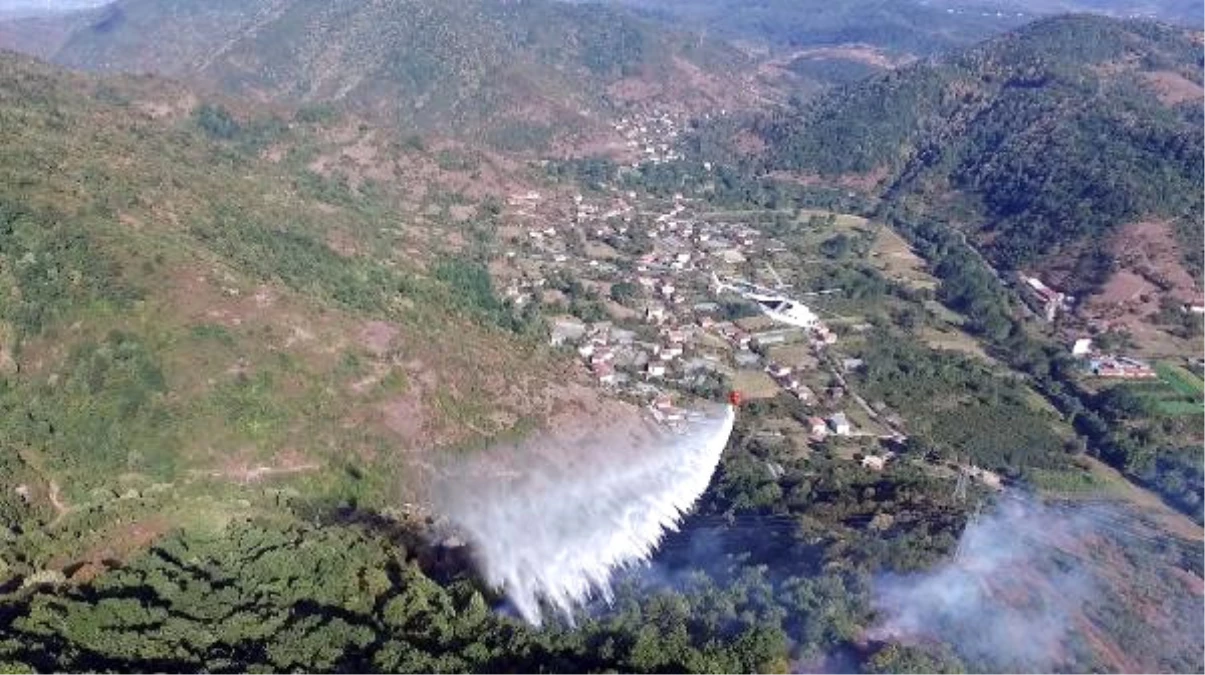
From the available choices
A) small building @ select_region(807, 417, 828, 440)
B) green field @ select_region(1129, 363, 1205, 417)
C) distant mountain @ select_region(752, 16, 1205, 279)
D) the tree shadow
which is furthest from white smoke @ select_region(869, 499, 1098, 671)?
distant mountain @ select_region(752, 16, 1205, 279)

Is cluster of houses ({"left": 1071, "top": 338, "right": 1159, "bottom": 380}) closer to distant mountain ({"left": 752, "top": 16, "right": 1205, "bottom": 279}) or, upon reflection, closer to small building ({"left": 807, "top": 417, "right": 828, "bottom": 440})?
distant mountain ({"left": 752, "top": 16, "right": 1205, "bottom": 279})

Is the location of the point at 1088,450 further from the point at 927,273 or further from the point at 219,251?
the point at 219,251

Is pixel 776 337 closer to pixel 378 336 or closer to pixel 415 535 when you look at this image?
pixel 378 336

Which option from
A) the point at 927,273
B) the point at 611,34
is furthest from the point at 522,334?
the point at 611,34

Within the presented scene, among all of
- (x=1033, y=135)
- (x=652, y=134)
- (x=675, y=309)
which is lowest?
(x=652, y=134)

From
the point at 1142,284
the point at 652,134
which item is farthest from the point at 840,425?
the point at 652,134
